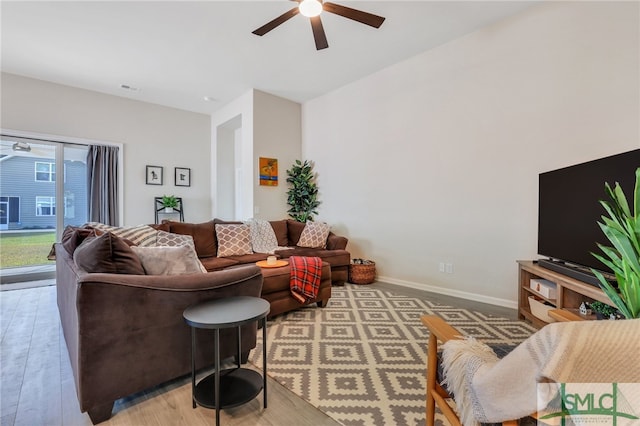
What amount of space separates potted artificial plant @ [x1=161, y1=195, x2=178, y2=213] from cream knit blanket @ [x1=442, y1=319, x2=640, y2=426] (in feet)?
18.7

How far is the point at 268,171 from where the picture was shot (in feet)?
16.7

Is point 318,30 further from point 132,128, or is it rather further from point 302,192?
point 132,128

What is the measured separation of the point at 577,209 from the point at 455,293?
1.68 meters

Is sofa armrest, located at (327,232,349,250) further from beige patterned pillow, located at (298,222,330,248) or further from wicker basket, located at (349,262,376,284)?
wicker basket, located at (349,262,376,284)

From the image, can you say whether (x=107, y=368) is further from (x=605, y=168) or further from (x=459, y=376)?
(x=605, y=168)

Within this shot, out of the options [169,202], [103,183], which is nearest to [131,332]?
[169,202]

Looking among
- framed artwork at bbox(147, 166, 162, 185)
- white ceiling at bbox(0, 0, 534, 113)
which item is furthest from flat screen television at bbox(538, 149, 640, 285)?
framed artwork at bbox(147, 166, 162, 185)

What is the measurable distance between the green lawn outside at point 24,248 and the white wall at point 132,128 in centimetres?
115

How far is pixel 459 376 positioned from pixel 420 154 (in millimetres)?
3317

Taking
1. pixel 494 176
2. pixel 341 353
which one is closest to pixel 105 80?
pixel 341 353

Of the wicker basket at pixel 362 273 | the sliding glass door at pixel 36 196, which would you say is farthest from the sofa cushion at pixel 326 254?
the sliding glass door at pixel 36 196

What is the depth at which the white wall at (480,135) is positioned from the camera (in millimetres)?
2586

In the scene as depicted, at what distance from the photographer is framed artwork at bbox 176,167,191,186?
572 centimetres

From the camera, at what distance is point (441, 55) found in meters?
3.67
